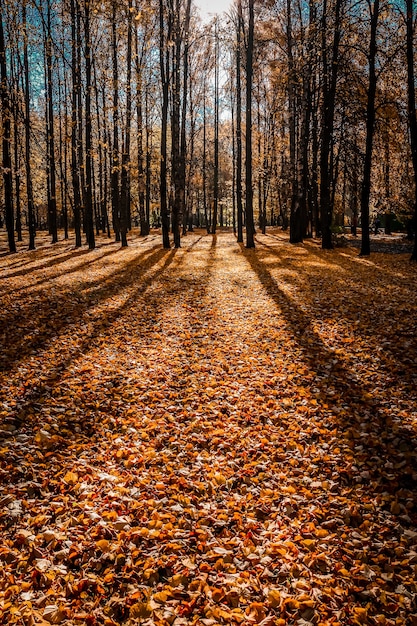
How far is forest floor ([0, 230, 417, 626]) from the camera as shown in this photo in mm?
2928

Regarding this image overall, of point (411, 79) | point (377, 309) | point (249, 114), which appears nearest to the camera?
point (377, 309)

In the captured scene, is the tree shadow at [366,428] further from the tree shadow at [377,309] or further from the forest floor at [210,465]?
the tree shadow at [377,309]

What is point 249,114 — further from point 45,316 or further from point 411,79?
point 45,316

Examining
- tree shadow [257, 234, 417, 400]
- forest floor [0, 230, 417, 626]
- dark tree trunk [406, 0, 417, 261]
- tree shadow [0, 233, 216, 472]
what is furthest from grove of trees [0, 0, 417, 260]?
forest floor [0, 230, 417, 626]

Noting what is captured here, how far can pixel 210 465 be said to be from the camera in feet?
14.5

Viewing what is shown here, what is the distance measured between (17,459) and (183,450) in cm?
181

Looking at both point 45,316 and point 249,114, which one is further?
point 249,114

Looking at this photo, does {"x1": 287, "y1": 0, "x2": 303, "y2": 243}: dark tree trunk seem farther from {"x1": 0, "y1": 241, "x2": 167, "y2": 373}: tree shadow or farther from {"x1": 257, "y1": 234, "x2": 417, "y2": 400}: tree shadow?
{"x1": 0, "y1": 241, "x2": 167, "y2": 373}: tree shadow

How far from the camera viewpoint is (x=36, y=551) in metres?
3.23

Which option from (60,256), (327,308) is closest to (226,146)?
(60,256)

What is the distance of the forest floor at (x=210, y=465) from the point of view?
9.61ft

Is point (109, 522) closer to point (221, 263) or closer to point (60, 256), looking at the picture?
point (221, 263)

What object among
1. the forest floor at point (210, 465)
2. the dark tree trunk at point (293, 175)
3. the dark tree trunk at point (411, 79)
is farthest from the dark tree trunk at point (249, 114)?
the forest floor at point (210, 465)

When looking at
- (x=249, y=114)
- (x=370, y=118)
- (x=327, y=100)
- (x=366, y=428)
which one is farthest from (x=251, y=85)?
(x=366, y=428)
